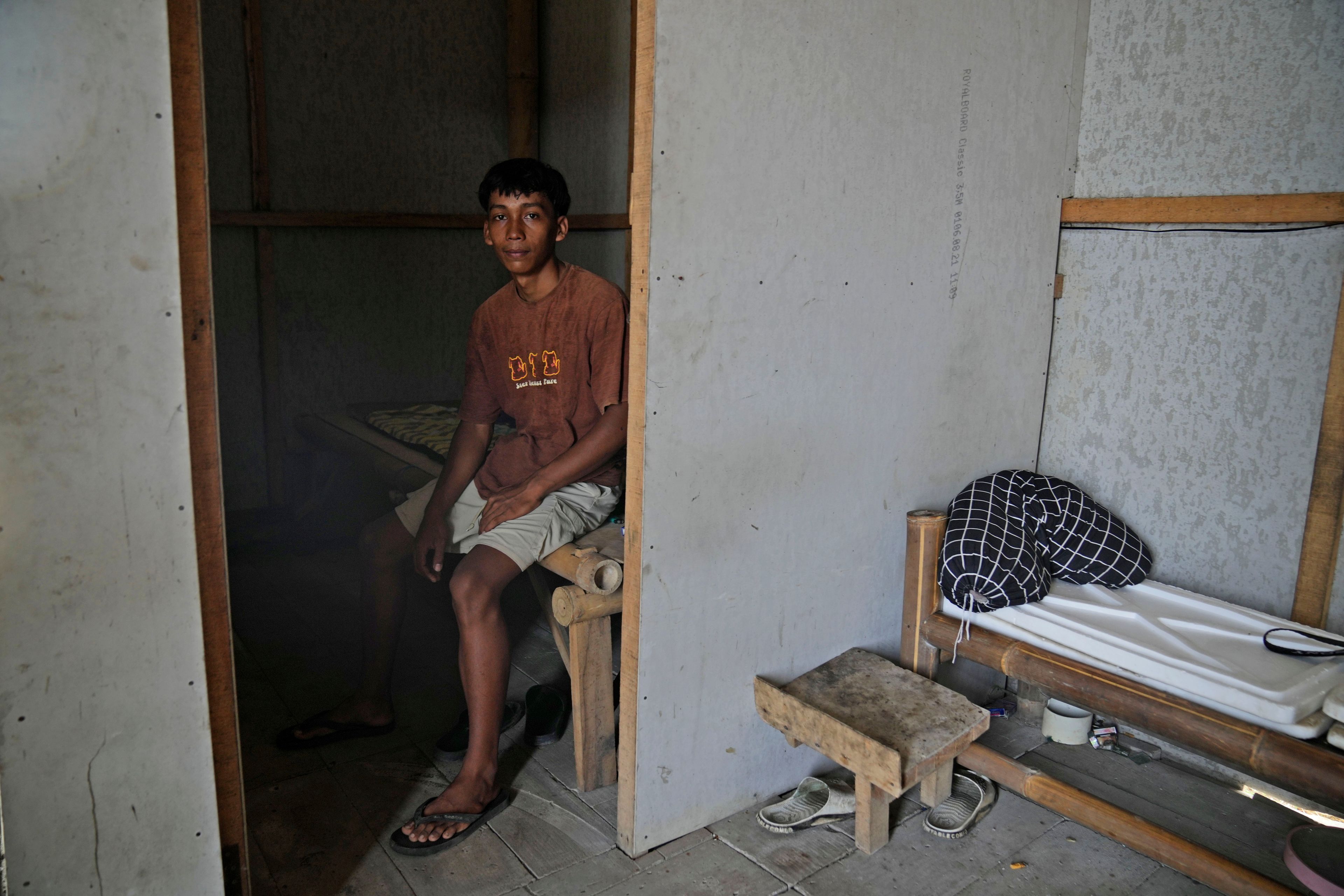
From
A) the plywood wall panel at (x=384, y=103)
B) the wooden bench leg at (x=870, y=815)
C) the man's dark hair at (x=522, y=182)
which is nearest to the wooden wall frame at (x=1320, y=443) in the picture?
the wooden bench leg at (x=870, y=815)

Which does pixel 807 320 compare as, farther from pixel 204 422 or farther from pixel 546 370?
pixel 204 422

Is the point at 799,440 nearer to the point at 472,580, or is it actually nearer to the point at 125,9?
the point at 472,580

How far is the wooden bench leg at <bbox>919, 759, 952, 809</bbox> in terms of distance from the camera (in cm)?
251

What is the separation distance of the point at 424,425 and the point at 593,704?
2033mm

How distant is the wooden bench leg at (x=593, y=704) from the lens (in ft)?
8.10

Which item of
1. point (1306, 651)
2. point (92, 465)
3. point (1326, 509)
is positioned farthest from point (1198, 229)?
point (92, 465)

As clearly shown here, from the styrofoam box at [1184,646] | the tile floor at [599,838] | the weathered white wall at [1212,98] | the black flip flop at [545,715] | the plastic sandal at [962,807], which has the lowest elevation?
the tile floor at [599,838]

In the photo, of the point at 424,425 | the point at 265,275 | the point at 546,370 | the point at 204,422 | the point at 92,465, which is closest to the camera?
the point at 92,465

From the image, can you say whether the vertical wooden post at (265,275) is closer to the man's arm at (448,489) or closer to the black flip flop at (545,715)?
the man's arm at (448,489)

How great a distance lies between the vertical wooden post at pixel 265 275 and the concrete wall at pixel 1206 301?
147 inches

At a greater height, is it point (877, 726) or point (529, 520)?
point (529, 520)

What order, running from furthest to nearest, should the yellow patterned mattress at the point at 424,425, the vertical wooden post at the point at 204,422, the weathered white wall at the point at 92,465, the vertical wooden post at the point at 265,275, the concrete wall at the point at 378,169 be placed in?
the concrete wall at the point at 378,169, the vertical wooden post at the point at 265,275, the yellow patterned mattress at the point at 424,425, the vertical wooden post at the point at 204,422, the weathered white wall at the point at 92,465

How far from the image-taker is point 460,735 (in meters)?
2.80

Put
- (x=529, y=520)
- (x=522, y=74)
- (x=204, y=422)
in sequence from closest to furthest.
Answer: (x=204, y=422)
(x=529, y=520)
(x=522, y=74)
